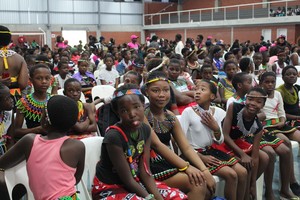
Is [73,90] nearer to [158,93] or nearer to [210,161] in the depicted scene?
[158,93]

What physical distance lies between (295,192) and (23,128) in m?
2.60

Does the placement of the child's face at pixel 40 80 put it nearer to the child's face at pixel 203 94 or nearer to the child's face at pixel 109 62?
the child's face at pixel 203 94

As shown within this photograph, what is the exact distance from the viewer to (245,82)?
3.86 m

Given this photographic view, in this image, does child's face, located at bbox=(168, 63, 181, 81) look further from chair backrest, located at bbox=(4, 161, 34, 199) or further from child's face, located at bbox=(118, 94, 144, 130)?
chair backrest, located at bbox=(4, 161, 34, 199)

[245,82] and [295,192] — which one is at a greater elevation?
[245,82]

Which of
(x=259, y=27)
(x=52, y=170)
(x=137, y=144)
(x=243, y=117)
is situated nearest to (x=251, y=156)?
(x=243, y=117)

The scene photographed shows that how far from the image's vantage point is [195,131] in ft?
10.4

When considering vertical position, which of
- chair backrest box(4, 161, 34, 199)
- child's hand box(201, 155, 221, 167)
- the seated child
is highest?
the seated child

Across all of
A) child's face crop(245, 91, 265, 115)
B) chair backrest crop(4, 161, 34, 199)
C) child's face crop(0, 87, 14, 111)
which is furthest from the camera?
child's face crop(245, 91, 265, 115)

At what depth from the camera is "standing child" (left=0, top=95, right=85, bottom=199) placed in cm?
197

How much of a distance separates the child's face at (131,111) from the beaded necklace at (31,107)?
1.08 meters

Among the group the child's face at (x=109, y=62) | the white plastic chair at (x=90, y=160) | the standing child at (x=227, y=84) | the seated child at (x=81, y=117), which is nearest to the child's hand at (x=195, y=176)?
the white plastic chair at (x=90, y=160)

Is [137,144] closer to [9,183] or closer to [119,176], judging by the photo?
[119,176]

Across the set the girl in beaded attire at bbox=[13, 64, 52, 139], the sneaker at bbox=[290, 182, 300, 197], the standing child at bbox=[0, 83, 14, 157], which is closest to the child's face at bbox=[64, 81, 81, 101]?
the girl in beaded attire at bbox=[13, 64, 52, 139]
